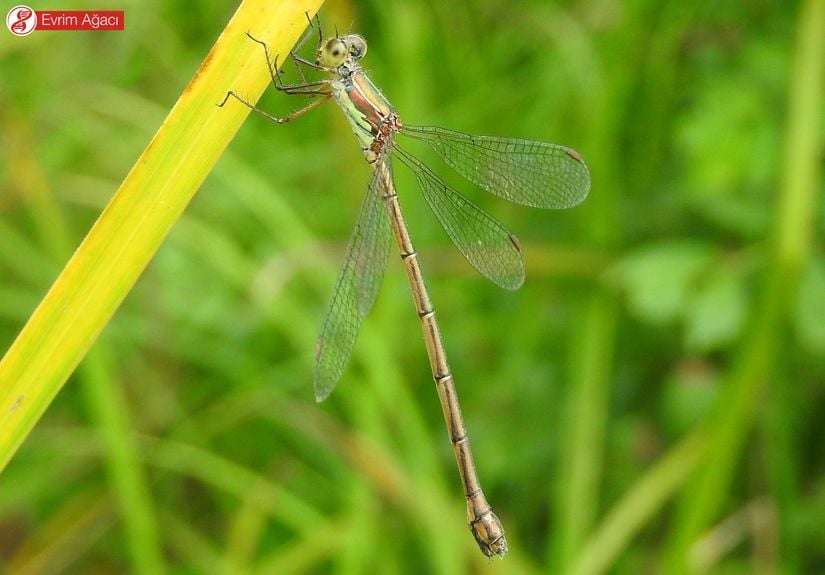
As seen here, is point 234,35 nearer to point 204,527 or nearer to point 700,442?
point 700,442

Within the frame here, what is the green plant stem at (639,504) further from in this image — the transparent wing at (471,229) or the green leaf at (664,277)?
the transparent wing at (471,229)

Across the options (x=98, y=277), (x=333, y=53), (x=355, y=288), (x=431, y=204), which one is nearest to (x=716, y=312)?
(x=431, y=204)

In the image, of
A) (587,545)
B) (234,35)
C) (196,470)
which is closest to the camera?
(234,35)

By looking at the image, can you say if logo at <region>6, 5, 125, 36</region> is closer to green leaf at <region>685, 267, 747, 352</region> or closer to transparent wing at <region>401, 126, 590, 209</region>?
transparent wing at <region>401, 126, 590, 209</region>

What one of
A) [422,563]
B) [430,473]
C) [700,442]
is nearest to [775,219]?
[700,442]

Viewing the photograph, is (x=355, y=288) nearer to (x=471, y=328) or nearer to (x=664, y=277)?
(x=664, y=277)

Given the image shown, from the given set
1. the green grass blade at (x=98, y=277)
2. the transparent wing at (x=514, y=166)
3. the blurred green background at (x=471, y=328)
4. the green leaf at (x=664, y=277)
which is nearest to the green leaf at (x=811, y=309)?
the blurred green background at (x=471, y=328)
